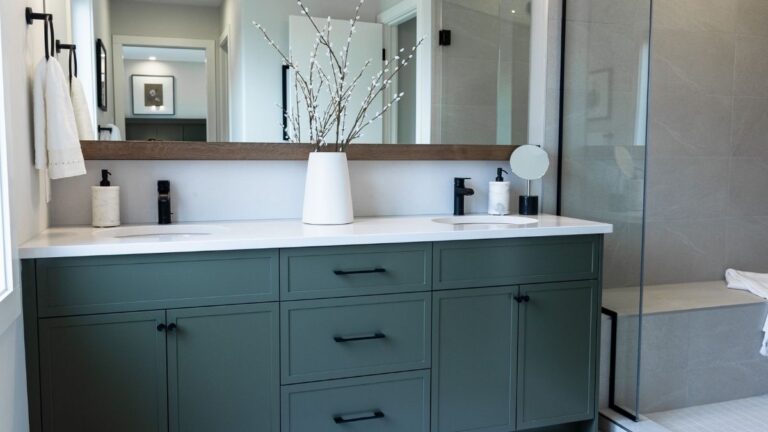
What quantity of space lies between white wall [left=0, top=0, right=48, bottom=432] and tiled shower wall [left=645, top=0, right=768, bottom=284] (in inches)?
107

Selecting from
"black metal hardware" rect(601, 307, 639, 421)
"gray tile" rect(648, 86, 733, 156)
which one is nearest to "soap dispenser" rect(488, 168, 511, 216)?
"black metal hardware" rect(601, 307, 639, 421)

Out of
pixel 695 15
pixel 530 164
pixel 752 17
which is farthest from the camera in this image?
pixel 752 17

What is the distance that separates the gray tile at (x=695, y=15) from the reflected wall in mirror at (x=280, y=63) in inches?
34.1

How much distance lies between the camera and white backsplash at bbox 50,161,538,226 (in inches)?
88.8

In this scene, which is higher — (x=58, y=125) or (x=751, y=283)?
(x=58, y=125)

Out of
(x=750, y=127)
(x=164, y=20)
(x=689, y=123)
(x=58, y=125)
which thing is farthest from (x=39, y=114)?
(x=750, y=127)

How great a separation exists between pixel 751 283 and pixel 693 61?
1.14 m

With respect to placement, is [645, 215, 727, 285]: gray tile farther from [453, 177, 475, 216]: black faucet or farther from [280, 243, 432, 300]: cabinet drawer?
[280, 243, 432, 300]: cabinet drawer

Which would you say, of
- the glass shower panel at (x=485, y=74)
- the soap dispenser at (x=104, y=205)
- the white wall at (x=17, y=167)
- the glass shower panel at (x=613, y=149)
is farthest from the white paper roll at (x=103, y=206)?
the glass shower panel at (x=613, y=149)

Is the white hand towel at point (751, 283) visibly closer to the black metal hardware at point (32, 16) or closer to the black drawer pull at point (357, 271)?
the black drawer pull at point (357, 271)

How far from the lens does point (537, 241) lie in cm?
223

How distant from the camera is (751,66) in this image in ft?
11.2

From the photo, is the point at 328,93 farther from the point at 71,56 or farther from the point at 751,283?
the point at 751,283

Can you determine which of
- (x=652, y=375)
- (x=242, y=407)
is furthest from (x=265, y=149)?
(x=652, y=375)
